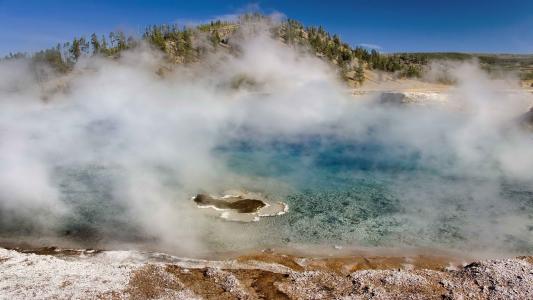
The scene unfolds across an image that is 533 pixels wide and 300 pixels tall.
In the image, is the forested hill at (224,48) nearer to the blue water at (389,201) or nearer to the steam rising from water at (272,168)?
the steam rising from water at (272,168)

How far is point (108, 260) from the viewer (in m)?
8.98

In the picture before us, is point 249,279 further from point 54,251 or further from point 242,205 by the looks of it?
point 54,251

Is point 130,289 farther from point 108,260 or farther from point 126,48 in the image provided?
point 126,48

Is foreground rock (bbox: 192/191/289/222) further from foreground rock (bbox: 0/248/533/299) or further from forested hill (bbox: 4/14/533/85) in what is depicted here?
forested hill (bbox: 4/14/533/85)

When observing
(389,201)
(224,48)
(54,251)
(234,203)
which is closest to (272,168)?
(234,203)

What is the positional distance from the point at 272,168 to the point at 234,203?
13.2 feet

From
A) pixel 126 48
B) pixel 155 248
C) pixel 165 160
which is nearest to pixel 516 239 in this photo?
pixel 155 248

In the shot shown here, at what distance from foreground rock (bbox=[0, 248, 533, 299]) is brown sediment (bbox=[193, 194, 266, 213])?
2.90 meters

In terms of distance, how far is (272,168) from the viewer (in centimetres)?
1606

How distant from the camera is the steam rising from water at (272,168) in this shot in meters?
10.6

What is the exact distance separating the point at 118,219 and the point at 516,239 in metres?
9.46

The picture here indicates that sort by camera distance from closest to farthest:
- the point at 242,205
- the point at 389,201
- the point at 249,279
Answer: the point at 249,279 → the point at 242,205 → the point at 389,201

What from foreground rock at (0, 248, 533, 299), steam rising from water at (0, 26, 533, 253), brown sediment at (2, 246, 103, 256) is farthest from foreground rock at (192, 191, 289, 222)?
brown sediment at (2, 246, 103, 256)

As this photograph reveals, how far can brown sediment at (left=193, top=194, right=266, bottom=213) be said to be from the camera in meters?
12.0
